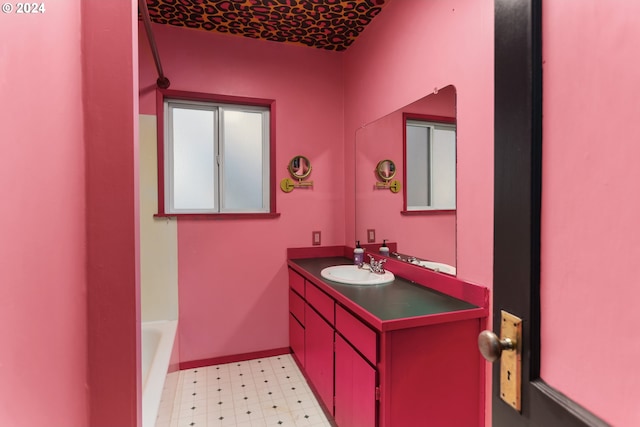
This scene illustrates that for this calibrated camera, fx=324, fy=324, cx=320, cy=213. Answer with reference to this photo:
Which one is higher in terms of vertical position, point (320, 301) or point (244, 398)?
point (320, 301)

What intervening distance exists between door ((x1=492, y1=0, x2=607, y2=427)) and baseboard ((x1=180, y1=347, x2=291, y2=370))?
229cm

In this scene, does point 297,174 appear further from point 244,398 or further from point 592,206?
point 592,206

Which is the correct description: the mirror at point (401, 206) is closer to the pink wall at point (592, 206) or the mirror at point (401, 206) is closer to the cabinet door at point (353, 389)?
the cabinet door at point (353, 389)

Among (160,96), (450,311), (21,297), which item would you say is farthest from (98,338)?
(160,96)

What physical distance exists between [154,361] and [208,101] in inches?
73.9

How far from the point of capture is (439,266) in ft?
5.68

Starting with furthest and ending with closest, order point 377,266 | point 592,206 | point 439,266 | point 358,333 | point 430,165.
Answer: point 377,266 < point 430,165 < point 439,266 < point 358,333 < point 592,206

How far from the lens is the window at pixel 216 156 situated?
2.54m

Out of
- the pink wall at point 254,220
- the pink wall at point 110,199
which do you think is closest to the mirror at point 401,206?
the pink wall at point 254,220

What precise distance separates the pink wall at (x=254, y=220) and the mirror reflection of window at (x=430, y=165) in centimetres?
90

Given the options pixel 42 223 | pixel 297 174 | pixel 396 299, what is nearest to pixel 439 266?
pixel 396 299

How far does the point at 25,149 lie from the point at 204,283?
198 centimetres

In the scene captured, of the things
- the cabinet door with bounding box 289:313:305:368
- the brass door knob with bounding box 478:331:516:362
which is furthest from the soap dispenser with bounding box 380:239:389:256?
the brass door knob with bounding box 478:331:516:362

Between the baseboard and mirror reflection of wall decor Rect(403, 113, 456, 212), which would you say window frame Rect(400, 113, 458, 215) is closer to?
mirror reflection of wall decor Rect(403, 113, 456, 212)
